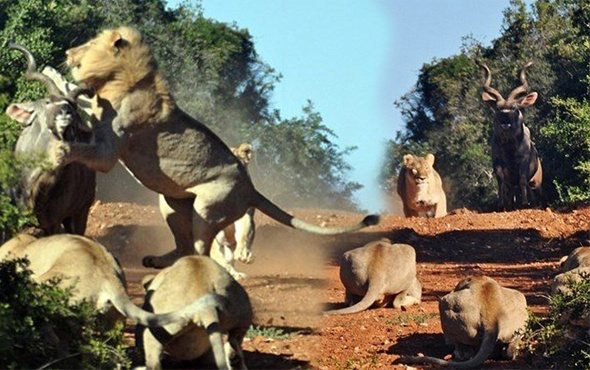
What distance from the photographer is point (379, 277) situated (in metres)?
16.7

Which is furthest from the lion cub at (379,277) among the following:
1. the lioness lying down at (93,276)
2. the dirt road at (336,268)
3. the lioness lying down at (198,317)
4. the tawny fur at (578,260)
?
the lioness lying down at (93,276)

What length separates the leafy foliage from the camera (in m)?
36.1

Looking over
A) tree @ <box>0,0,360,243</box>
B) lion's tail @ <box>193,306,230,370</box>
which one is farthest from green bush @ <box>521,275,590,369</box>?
tree @ <box>0,0,360,243</box>

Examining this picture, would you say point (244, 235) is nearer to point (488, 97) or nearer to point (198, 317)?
point (198, 317)

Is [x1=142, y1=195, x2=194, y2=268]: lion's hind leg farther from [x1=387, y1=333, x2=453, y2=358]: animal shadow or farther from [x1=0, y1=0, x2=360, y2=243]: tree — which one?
[x1=0, y1=0, x2=360, y2=243]: tree

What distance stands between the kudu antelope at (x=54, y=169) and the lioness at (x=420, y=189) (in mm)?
17133

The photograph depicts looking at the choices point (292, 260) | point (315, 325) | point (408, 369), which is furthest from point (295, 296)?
point (292, 260)

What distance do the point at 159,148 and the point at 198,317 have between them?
3162 mm

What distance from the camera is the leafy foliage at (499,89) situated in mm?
36062

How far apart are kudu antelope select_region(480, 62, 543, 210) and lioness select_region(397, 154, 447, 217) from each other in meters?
2.53

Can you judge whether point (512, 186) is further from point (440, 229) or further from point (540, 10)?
point (540, 10)

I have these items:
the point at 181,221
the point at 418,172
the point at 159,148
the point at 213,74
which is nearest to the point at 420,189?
the point at 418,172

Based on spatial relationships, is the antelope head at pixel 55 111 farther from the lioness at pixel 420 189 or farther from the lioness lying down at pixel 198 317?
the lioness at pixel 420 189

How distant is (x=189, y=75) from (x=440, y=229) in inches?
351
